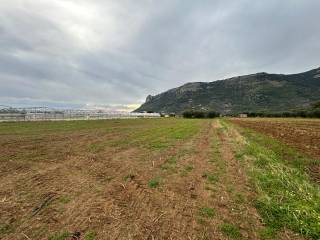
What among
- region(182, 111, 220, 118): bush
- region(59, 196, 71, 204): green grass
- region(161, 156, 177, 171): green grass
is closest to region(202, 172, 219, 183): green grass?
region(161, 156, 177, 171): green grass

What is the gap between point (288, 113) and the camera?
11194cm

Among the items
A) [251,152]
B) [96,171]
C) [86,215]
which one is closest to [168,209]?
[86,215]

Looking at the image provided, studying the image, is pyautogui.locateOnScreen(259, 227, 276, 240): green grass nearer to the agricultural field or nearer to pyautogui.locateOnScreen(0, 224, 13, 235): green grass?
the agricultural field

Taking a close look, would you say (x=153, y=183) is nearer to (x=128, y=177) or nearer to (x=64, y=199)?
(x=128, y=177)

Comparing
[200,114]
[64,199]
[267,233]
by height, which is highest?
[200,114]

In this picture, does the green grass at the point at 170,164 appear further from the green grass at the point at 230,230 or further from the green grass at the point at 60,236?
the green grass at the point at 60,236

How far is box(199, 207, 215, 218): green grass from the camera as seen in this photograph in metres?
5.76

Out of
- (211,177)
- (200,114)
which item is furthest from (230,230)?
(200,114)

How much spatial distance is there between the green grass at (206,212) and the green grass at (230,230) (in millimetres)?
515

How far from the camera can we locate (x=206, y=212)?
5.92 metres

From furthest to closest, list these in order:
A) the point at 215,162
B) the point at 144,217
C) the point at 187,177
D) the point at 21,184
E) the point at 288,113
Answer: the point at 288,113 < the point at 215,162 < the point at 187,177 < the point at 21,184 < the point at 144,217

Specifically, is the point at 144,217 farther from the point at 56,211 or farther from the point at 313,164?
the point at 313,164

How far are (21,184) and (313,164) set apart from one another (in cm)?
1178

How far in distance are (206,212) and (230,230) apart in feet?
2.96
